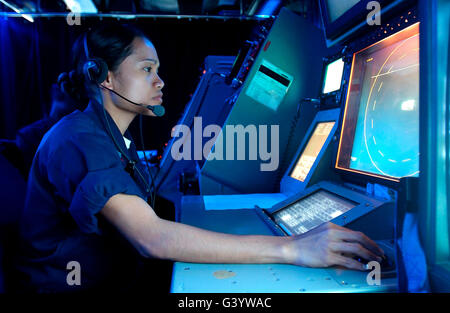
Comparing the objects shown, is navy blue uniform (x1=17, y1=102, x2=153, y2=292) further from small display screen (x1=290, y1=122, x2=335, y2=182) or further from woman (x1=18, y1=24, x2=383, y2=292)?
small display screen (x1=290, y1=122, x2=335, y2=182)

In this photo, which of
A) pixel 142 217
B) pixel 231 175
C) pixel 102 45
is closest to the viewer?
pixel 142 217

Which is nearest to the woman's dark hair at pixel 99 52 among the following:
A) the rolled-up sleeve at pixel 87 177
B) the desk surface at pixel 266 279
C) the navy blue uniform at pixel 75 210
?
the navy blue uniform at pixel 75 210

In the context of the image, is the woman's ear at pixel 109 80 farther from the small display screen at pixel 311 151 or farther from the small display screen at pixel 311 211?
the small display screen at pixel 311 151

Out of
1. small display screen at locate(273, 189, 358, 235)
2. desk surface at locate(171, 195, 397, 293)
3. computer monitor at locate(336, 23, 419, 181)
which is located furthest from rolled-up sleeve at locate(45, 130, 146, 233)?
computer monitor at locate(336, 23, 419, 181)

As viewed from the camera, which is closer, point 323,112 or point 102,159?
point 102,159

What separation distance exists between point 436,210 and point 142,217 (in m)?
0.61

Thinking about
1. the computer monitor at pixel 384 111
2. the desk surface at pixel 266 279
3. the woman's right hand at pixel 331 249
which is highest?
the computer monitor at pixel 384 111

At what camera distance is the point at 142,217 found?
2.47ft

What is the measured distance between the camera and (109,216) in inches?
29.8

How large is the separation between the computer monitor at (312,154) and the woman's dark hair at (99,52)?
825 mm

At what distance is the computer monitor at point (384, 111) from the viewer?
84 centimetres

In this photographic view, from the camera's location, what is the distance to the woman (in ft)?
2.26
